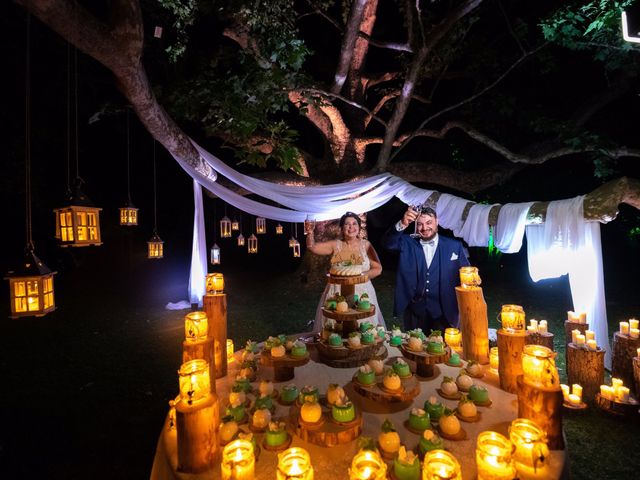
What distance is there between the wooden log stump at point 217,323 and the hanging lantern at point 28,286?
1527 millimetres

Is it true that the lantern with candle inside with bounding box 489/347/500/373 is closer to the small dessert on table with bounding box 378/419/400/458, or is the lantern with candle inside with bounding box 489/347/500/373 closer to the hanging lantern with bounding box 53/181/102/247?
the small dessert on table with bounding box 378/419/400/458

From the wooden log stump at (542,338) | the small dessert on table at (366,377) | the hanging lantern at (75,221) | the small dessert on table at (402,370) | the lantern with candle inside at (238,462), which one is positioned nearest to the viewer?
the lantern with candle inside at (238,462)

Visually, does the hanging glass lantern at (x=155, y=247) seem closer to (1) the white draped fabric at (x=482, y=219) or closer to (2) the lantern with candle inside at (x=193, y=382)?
(1) the white draped fabric at (x=482, y=219)

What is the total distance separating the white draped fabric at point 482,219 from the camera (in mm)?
4668

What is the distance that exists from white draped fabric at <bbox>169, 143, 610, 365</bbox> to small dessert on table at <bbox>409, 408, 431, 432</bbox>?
3531mm

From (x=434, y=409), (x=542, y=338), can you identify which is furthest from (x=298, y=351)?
(x=542, y=338)

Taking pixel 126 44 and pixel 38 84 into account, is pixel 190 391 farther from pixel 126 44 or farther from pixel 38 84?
pixel 38 84

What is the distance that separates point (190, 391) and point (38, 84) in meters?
9.72

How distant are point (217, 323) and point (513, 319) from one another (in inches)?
107

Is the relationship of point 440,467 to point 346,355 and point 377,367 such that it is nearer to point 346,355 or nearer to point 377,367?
point 377,367

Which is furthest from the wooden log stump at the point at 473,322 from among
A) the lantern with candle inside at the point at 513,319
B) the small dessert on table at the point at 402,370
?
the small dessert on table at the point at 402,370

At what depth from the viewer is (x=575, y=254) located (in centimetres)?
471

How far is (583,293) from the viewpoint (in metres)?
4.97

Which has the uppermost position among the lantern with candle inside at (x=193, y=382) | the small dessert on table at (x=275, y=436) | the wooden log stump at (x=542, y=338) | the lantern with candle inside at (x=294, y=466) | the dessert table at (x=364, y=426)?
the lantern with candle inside at (x=193, y=382)
